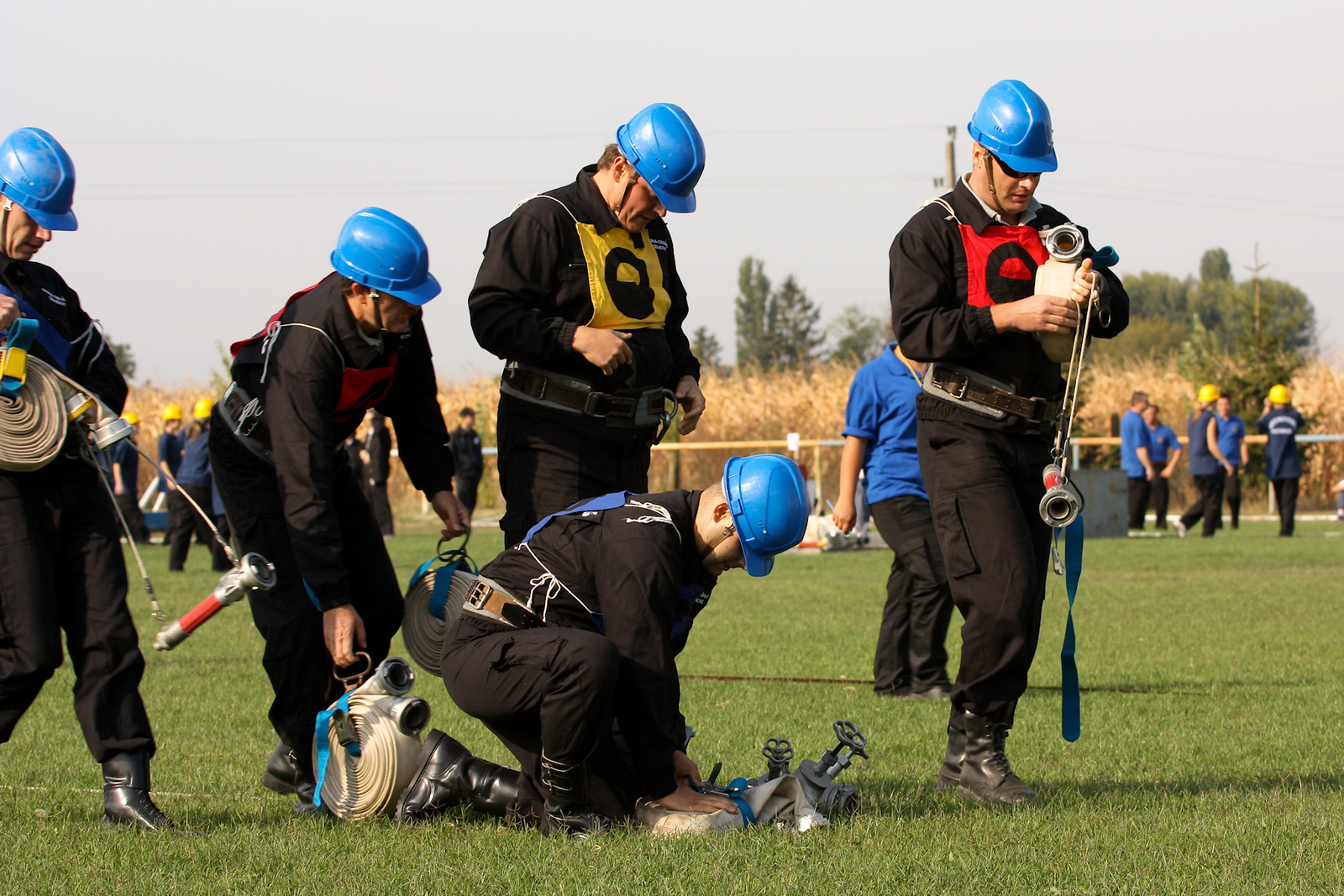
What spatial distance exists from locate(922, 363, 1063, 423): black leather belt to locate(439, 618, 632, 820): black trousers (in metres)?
1.63

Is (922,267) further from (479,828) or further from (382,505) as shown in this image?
(382,505)

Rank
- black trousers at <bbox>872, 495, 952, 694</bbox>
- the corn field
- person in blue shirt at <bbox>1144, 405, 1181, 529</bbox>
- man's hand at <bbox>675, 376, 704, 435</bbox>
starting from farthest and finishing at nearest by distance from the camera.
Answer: the corn field < person in blue shirt at <bbox>1144, 405, 1181, 529</bbox> < black trousers at <bbox>872, 495, 952, 694</bbox> < man's hand at <bbox>675, 376, 704, 435</bbox>

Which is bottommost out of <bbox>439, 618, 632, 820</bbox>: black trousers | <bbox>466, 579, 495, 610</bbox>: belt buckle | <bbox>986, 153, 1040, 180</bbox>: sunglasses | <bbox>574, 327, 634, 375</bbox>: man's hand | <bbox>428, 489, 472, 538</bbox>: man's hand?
<bbox>439, 618, 632, 820</bbox>: black trousers

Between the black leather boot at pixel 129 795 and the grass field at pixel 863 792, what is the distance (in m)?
0.09

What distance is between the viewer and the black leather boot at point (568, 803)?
14.3 feet

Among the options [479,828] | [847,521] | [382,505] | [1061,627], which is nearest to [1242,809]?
[479,828]

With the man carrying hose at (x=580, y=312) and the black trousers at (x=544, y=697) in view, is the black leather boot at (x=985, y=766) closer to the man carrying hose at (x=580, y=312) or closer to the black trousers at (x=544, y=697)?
the black trousers at (x=544, y=697)

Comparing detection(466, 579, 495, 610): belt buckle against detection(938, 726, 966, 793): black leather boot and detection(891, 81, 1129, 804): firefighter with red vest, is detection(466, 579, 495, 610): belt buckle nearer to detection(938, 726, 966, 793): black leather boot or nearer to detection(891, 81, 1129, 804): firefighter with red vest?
detection(891, 81, 1129, 804): firefighter with red vest

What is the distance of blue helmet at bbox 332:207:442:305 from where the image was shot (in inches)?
187

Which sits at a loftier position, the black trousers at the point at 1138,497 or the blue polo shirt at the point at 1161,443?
the blue polo shirt at the point at 1161,443

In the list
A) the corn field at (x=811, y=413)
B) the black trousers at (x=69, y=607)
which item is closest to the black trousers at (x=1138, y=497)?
the corn field at (x=811, y=413)

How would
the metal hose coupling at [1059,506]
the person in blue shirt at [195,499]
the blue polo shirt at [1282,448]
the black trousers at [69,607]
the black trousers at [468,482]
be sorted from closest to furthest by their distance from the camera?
1. the black trousers at [69,607]
2. the metal hose coupling at [1059,506]
3. the person in blue shirt at [195,499]
4. the blue polo shirt at [1282,448]
5. the black trousers at [468,482]

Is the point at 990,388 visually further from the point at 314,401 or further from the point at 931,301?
the point at 314,401

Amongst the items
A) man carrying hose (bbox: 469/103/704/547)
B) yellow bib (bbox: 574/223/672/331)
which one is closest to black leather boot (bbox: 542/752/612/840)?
man carrying hose (bbox: 469/103/704/547)
